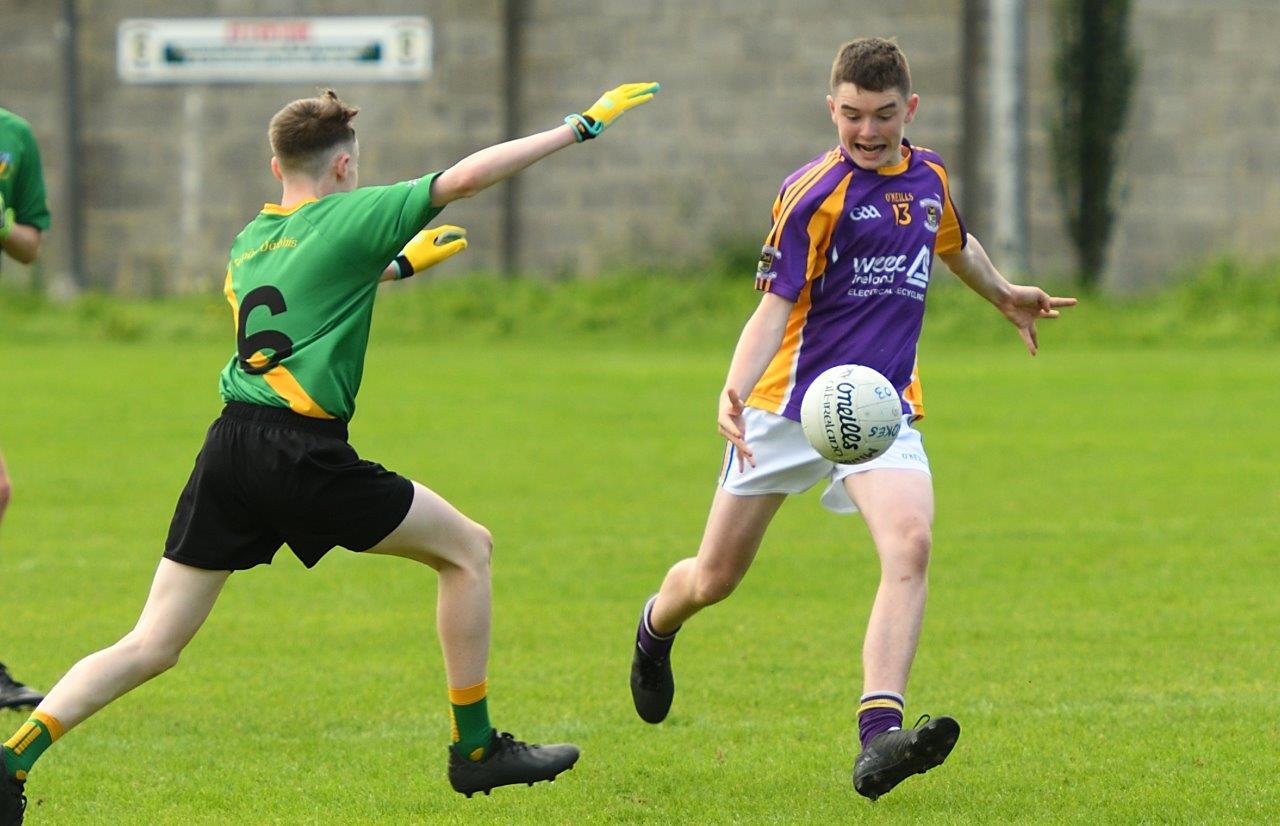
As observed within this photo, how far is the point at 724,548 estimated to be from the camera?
253 inches

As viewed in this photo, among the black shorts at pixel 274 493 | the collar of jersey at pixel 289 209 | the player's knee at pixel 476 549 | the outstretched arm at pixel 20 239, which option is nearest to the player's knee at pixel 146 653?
the black shorts at pixel 274 493

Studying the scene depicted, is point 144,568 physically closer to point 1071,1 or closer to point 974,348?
point 974,348

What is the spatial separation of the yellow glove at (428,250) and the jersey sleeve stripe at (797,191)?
3.37 feet

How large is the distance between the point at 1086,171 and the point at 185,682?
60.9 ft

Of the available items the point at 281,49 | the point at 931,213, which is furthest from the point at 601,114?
the point at 281,49

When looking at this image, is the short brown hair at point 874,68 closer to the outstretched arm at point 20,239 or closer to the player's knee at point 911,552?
the player's knee at point 911,552

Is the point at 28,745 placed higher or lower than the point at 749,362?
lower

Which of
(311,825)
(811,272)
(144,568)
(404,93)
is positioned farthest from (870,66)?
(404,93)

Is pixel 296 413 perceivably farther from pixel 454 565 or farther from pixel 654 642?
pixel 654 642

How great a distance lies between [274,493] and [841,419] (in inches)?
70.1

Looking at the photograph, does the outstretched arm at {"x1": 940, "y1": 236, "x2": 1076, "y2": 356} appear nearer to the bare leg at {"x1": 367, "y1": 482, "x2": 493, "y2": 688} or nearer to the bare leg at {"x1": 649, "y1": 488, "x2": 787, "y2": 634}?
the bare leg at {"x1": 649, "y1": 488, "x2": 787, "y2": 634}

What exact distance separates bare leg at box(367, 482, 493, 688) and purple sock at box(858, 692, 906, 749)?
118 centimetres

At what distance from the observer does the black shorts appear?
537 cm

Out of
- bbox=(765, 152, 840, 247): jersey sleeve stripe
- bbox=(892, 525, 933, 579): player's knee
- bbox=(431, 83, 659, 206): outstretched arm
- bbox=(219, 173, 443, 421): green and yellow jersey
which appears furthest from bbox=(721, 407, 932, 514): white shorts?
bbox=(219, 173, 443, 421): green and yellow jersey
